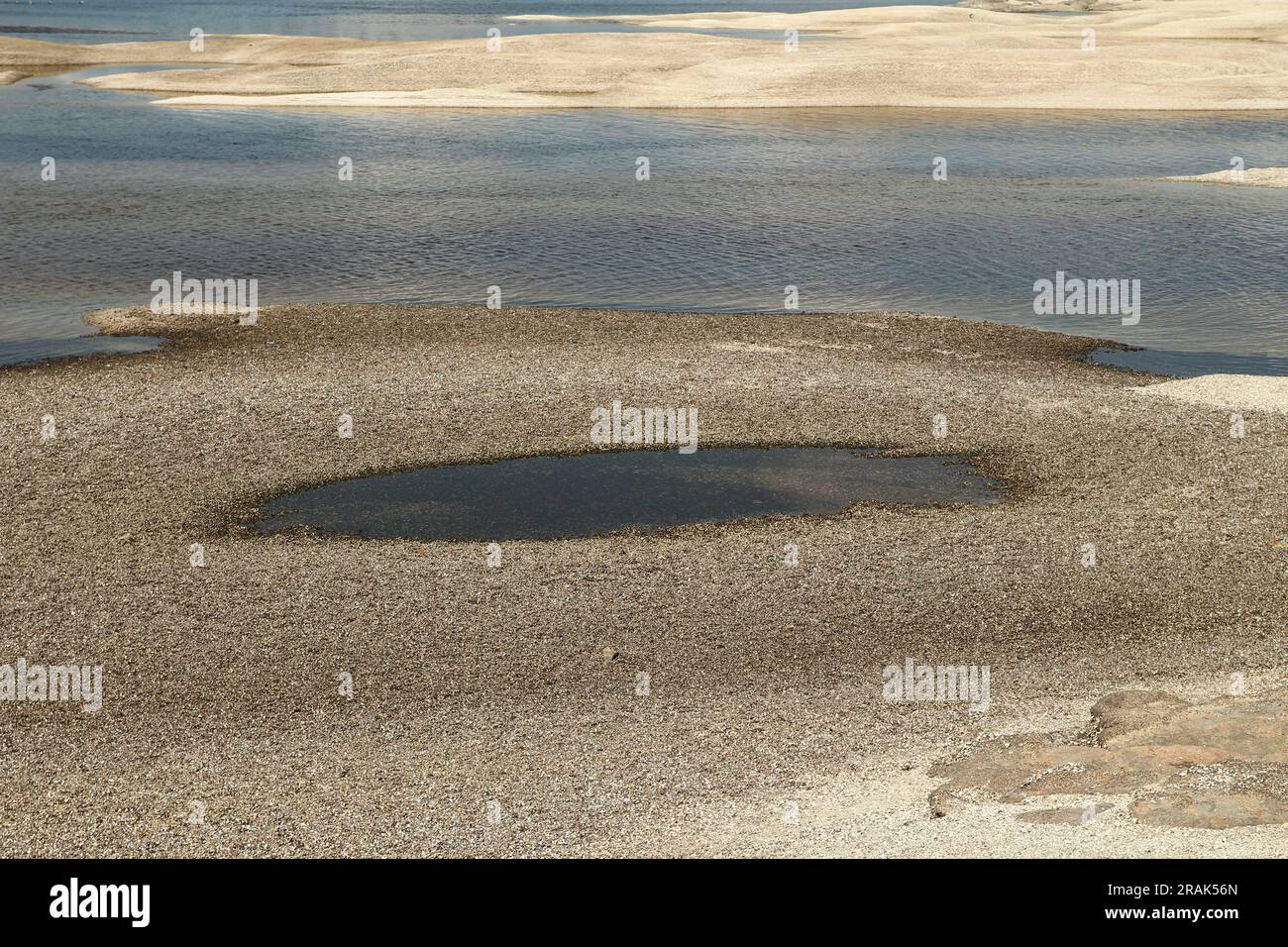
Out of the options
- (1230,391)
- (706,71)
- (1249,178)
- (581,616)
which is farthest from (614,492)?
(706,71)

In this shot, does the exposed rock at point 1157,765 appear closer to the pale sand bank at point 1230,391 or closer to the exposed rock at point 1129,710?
the exposed rock at point 1129,710

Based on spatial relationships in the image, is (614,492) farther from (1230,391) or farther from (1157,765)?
(1230,391)

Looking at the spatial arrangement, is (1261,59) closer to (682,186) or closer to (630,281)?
(682,186)

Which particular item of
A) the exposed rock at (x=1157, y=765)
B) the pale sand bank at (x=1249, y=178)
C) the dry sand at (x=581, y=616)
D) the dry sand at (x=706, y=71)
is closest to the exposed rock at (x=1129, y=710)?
the exposed rock at (x=1157, y=765)

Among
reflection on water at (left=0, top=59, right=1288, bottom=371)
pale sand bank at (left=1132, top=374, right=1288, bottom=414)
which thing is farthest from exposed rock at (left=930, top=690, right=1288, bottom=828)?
reflection on water at (left=0, top=59, right=1288, bottom=371)

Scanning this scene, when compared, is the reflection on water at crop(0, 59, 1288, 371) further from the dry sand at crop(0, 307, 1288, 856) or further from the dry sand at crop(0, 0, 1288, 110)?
the dry sand at crop(0, 307, 1288, 856)
